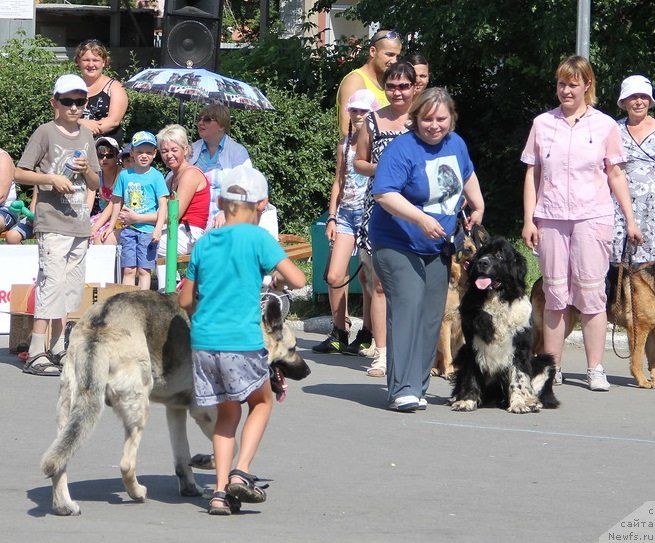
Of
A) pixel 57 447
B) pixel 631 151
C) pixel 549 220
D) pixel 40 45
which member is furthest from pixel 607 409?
pixel 40 45

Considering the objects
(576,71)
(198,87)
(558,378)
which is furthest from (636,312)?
(198,87)

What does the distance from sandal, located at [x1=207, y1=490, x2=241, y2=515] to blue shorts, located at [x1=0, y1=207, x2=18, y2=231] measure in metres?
6.74

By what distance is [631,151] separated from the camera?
31.4 ft

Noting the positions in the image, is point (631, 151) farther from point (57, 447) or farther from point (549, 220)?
point (57, 447)

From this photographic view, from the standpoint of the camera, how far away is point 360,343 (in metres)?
10.9

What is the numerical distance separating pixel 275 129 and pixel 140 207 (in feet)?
18.5

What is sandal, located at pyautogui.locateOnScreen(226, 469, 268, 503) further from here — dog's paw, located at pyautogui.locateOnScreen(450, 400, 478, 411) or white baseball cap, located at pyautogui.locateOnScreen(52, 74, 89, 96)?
white baseball cap, located at pyautogui.locateOnScreen(52, 74, 89, 96)

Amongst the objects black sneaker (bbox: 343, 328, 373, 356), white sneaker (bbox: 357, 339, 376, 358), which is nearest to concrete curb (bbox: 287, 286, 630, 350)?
black sneaker (bbox: 343, 328, 373, 356)

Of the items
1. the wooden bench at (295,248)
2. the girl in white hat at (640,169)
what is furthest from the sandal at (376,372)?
the girl in white hat at (640,169)

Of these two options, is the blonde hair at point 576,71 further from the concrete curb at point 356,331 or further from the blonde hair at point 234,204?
the blonde hair at point 234,204

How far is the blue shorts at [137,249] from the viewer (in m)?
11.4

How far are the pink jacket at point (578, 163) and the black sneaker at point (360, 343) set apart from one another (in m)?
2.36

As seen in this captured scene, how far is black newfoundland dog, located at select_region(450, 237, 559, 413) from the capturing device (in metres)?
8.46

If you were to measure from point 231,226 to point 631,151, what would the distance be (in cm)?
471
